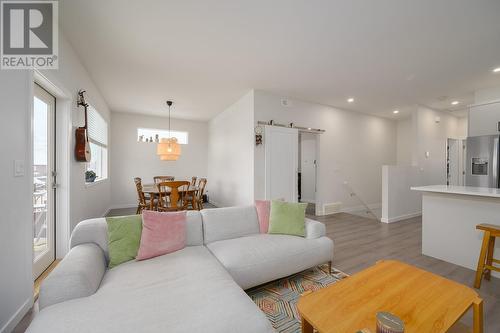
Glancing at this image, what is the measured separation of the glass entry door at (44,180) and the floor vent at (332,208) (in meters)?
5.07

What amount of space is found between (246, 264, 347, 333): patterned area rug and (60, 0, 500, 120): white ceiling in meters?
2.79

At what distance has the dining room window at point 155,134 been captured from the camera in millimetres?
6211

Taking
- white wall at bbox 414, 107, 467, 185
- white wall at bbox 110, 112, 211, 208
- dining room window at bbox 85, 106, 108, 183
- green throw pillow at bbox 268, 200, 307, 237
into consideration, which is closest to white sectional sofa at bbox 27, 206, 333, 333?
green throw pillow at bbox 268, 200, 307, 237

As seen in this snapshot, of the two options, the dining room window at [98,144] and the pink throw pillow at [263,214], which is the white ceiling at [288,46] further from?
the pink throw pillow at [263,214]

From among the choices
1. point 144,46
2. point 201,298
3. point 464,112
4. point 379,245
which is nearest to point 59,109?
point 144,46

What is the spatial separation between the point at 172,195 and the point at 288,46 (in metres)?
2.97

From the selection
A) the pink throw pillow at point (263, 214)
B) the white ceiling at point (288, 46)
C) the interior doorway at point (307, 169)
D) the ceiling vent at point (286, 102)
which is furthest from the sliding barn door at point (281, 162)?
the interior doorway at point (307, 169)

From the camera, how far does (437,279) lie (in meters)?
1.43

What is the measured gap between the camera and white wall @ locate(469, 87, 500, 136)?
364 centimetres

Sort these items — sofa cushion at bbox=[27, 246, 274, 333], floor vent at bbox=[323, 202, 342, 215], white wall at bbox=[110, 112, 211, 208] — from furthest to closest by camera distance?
white wall at bbox=[110, 112, 211, 208]
floor vent at bbox=[323, 202, 342, 215]
sofa cushion at bbox=[27, 246, 274, 333]

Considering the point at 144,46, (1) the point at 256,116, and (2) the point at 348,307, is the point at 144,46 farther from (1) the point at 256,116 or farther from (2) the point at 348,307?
(2) the point at 348,307

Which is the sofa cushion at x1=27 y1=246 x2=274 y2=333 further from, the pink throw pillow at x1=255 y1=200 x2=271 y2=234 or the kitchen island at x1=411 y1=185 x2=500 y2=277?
the kitchen island at x1=411 y1=185 x2=500 y2=277

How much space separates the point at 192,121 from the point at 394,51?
5.64 m

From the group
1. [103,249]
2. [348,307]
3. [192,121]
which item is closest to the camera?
[348,307]
